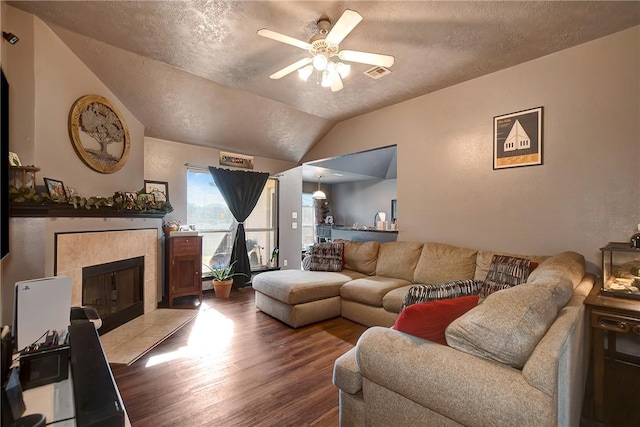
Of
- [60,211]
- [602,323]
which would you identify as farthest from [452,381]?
[60,211]

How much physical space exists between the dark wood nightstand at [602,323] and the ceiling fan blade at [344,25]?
7.59ft

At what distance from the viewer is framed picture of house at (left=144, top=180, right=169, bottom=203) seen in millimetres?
4070

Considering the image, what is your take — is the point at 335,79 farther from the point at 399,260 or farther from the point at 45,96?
the point at 45,96

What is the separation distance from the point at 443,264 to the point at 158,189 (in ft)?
13.5

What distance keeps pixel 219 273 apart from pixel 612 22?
5309 millimetres

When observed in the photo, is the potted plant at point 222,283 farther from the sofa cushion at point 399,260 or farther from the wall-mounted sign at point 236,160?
the sofa cushion at point 399,260

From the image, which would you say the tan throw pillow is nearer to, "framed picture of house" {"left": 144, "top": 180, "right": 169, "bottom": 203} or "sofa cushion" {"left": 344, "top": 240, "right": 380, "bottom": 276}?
"sofa cushion" {"left": 344, "top": 240, "right": 380, "bottom": 276}

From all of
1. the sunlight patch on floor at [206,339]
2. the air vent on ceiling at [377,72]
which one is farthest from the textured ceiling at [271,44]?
the sunlight patch on floor at [206,339]

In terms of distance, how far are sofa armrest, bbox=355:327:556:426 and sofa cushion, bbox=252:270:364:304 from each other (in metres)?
1.80

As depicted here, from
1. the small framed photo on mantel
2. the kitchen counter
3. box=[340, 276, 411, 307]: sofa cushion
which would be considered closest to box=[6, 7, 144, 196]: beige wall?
the small framed photo on mantel

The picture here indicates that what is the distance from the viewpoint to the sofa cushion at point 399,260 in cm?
357

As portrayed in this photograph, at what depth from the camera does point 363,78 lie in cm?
325

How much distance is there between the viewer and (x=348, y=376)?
58.1 inches

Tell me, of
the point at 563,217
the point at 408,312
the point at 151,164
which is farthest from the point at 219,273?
the point at 563,217
